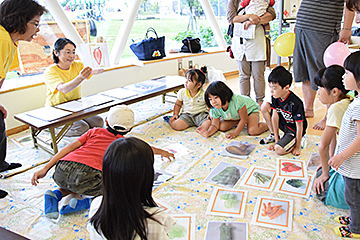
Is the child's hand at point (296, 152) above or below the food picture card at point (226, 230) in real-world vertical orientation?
above

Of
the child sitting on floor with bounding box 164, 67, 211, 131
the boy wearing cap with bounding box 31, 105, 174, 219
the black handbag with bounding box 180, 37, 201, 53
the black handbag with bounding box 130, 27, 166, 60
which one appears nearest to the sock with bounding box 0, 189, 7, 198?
the boy wearing cap with bounding box 31, 105, 174, 219

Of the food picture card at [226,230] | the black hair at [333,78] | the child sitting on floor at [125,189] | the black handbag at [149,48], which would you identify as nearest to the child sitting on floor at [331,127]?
the black hair at [333,78]

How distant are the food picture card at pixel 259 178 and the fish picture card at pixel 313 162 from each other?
0.29 metres

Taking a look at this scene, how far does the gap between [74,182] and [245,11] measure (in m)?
2.71

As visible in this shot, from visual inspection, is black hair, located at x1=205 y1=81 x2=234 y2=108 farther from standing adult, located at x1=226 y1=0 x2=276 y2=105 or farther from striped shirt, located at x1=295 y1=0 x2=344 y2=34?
striped shirt, located at x1=295 y1=0 x2=344 y2=34

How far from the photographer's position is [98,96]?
10.3 ft

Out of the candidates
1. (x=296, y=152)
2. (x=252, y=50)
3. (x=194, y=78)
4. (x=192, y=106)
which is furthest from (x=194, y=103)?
(x=296, y=152)

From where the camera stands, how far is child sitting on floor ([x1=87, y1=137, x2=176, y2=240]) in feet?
3.25

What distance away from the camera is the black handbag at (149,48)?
4.74 meters

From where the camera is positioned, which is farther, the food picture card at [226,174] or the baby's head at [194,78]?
the baby's head at [194,78]

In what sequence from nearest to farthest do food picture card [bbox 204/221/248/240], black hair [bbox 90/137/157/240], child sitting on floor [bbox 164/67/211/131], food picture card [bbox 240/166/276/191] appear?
black hair [bbox 90/137/157/240] < food picture card [bbox 204/221/248/240] < food picture card [bbox 240/166/276/191] < child sitting on floor [bbox 164/67/211/131]

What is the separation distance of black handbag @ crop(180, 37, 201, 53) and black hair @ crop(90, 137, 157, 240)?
4.74 meters

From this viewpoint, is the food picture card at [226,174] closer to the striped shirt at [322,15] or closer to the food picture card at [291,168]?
the food picture card at [291,168]

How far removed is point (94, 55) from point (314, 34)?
2128mm
